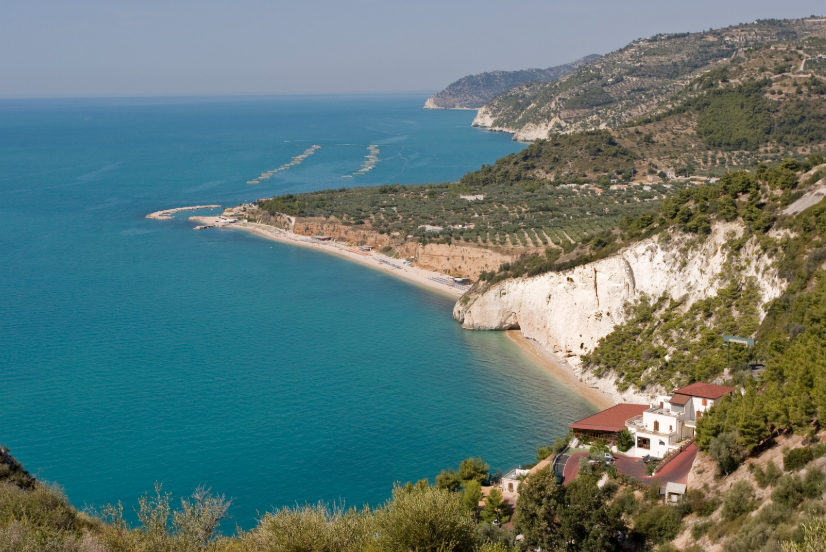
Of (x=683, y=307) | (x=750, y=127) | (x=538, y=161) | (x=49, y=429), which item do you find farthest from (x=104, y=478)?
(x=750, y=127)

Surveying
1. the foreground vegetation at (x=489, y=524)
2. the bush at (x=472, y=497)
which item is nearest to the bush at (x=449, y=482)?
the bush at (x=472, y=497)

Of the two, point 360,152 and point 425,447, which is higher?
point 360,152

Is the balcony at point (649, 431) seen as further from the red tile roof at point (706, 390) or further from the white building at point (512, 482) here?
the white building at point (512, 482)

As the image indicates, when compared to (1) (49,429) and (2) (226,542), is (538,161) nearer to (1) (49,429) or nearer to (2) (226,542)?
Result: (1) (49,429)

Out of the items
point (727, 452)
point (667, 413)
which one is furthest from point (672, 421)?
point (727, 452)

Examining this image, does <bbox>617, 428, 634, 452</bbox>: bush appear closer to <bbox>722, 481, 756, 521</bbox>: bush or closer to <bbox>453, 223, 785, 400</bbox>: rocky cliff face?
<bbox>722, 481, 756, 521</bbox>: bush
